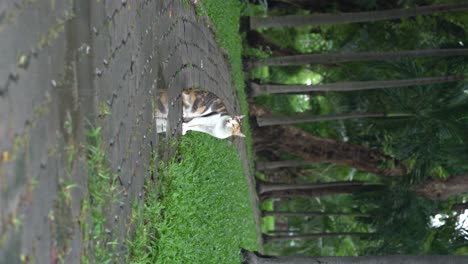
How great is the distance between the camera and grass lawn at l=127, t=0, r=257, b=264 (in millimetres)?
6457

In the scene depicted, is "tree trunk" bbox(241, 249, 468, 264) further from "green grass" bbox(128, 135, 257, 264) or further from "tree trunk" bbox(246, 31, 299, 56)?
"tree trunk" bbox(246, 31, 299, 56)

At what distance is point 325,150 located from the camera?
14.9m

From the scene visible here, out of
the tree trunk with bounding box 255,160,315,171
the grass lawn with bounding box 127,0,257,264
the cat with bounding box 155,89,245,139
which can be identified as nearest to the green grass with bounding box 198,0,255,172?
the grass lawn with bounding box 127,0,257,264

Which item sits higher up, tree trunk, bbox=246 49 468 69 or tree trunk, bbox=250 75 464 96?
tree trunk, bbox=246 49 468 69

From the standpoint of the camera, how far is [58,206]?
13.3 ft

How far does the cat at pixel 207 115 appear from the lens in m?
7.78

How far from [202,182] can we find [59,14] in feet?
16.1

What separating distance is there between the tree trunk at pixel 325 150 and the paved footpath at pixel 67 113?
8.20m

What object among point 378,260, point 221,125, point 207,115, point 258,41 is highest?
point 258,41

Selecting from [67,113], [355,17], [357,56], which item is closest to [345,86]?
[357,56]

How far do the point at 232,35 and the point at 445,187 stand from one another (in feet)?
14.3

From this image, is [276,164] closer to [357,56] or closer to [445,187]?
[445,187]

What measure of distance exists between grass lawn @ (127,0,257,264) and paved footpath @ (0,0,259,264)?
39cm

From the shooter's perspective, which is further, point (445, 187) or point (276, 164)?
point (276, 164)
